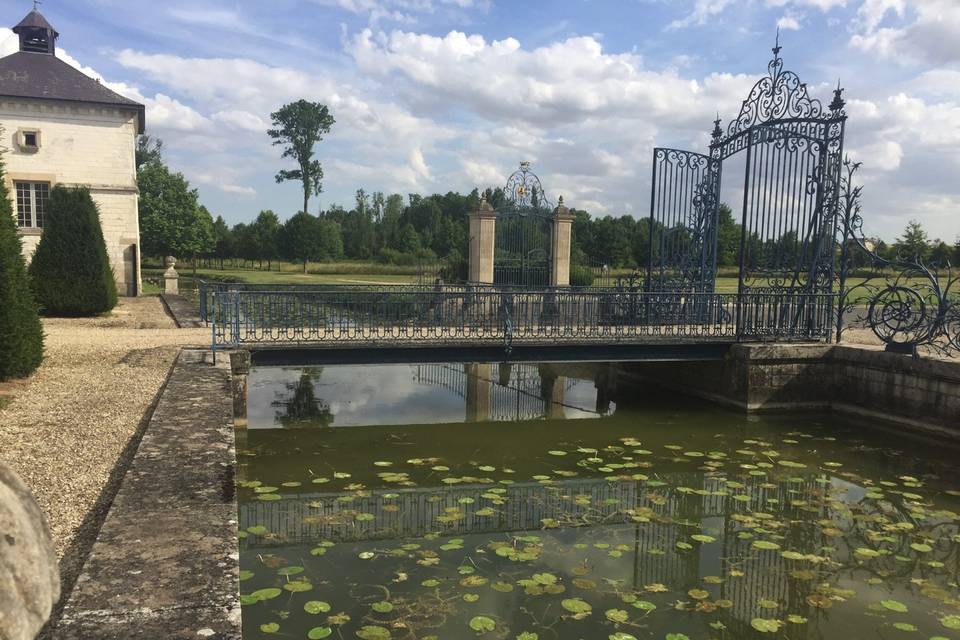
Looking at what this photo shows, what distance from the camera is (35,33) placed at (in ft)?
81.2

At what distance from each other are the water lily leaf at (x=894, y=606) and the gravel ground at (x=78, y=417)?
16.4 ft

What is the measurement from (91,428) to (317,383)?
706 centimetres

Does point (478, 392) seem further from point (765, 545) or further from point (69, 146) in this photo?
point (69, 146)

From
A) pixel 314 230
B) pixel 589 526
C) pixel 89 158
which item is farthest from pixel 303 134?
pixel 589 526

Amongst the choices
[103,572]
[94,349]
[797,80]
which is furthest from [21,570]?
[797,80]

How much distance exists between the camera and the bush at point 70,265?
52.9 ft

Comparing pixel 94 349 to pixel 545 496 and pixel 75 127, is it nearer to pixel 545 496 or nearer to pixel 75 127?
pixel 545 496

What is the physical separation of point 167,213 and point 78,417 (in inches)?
1411

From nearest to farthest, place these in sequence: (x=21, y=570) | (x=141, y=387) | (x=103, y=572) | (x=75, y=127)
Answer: (x=21, y=570), (x=103, y=572), (x=141, y=387), (x=75, y=127)

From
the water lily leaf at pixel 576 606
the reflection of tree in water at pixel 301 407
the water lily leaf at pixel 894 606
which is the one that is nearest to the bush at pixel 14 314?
the reflection of tree in water at pixel 301 407

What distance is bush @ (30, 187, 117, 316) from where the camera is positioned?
16109mm

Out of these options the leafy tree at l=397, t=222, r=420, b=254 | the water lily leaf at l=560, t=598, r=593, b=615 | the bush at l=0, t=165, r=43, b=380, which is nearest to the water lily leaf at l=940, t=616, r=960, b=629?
the water lily leaf at l=560, t=598, r=593, b=615

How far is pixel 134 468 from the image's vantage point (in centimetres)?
456

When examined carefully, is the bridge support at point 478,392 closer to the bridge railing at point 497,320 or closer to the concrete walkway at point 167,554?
the bridge railing at point 497,320
